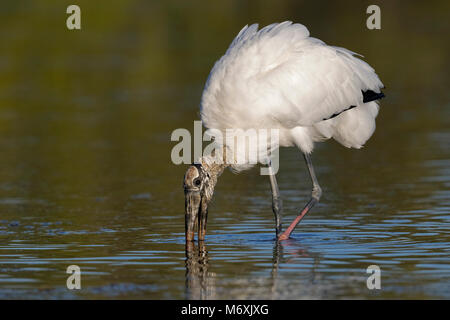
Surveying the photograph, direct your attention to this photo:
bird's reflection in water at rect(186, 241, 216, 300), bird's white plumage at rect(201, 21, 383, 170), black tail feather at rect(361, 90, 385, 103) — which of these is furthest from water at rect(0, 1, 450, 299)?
black tail feather at rect(361, 90, 385, 103)

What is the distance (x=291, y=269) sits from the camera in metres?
9.31

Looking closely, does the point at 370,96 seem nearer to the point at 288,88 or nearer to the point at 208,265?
the point at 288,88

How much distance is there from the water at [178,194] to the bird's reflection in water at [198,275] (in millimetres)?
18

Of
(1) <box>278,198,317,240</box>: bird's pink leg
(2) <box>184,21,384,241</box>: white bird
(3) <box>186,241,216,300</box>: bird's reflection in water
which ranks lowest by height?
(3) <box>186,241,216,300</box>: bird's reflection in water

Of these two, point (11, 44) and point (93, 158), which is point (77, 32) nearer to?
point (11, 44)

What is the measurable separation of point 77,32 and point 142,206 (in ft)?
78.2

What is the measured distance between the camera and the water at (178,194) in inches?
352

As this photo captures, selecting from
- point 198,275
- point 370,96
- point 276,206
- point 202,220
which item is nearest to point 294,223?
point 276,206

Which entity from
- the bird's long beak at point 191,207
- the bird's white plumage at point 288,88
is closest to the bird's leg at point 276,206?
the bird's white plumage at point 288,88

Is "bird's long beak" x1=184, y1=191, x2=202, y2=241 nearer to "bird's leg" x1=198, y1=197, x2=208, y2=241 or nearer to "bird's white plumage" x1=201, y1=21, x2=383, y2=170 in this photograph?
"bird's leg" x1=198, y1=197, x2=208, y2=241

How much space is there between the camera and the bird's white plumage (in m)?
10.9

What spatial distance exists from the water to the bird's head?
9.3 inches

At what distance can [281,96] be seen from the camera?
434 inches
